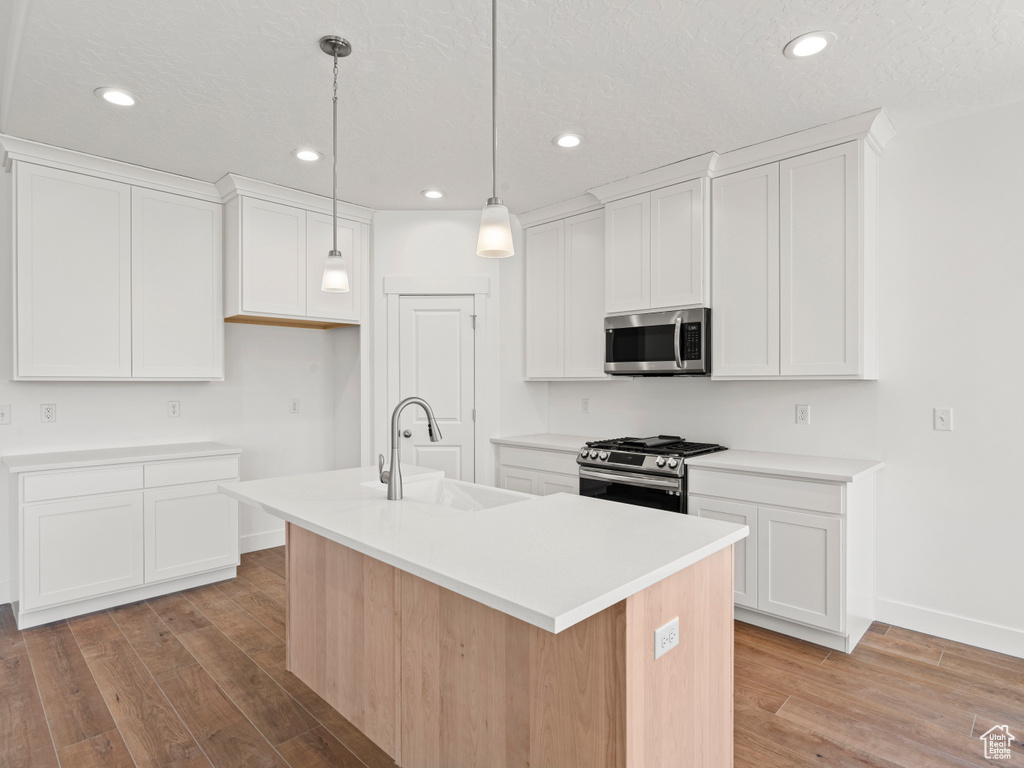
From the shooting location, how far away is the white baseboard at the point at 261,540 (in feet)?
14.4

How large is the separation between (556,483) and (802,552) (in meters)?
1.60

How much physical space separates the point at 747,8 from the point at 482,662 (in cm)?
231

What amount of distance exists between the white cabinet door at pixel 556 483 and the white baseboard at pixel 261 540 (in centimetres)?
217

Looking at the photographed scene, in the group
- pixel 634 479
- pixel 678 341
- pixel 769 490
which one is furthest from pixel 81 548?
pixel 769 490

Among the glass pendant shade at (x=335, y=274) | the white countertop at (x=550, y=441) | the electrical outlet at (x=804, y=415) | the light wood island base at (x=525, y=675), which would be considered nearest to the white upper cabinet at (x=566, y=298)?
the white countertop at (x=550, y=441)

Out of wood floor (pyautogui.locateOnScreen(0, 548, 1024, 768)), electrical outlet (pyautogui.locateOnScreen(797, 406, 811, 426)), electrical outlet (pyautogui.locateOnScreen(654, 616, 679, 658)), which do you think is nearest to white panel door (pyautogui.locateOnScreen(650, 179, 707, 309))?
electrical outlet (pyautogui.locateOnScreen(797, 406, 811, 426))

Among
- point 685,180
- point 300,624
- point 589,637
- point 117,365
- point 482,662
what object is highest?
point 685,180

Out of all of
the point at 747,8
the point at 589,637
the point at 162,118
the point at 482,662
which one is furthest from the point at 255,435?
the point at 747,8

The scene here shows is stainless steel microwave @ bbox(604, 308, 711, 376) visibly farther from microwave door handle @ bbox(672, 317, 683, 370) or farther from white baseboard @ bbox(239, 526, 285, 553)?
white baseboard @ bbox(239, 526, 285, 553)

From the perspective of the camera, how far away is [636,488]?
3.43 metres

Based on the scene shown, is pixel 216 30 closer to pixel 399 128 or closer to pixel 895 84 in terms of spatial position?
pixel 399 128

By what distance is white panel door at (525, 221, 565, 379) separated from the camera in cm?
432

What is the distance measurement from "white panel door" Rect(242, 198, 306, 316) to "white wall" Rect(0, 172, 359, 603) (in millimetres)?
592

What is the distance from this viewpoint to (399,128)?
117 inches
